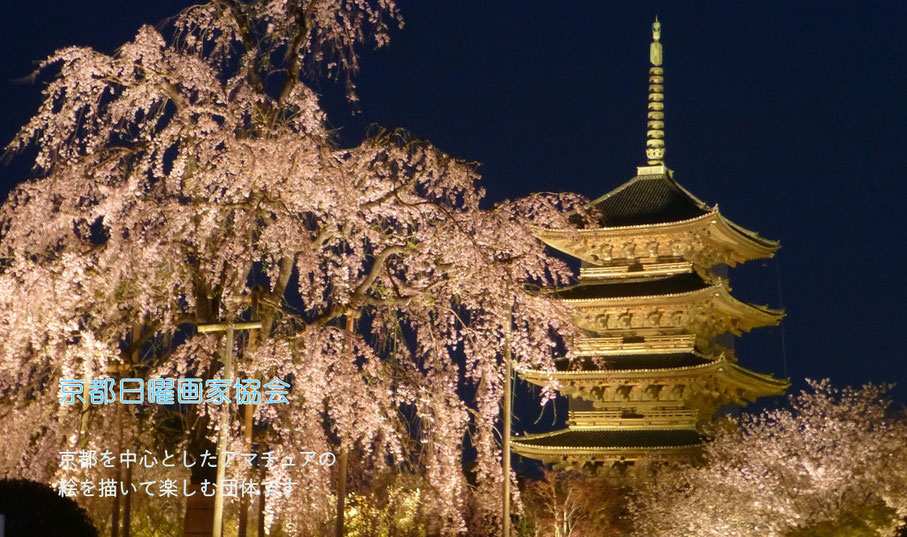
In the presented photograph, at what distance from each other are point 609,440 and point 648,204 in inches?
250

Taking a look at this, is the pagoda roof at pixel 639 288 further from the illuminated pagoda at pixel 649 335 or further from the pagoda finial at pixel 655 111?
the pagoda finial at pixel 655 111

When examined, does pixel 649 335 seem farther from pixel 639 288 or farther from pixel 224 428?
pixel 224 428

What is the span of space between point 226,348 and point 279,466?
1411 mm

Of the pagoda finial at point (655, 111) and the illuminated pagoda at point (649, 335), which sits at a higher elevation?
the pagoda finial at point (655, 111)

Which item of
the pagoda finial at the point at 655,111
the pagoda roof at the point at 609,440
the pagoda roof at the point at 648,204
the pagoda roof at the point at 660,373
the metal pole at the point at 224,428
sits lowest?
the metal pole at the point at 224,428

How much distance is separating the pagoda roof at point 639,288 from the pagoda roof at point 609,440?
3.28 meters

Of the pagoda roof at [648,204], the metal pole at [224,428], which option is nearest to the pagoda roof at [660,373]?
the pagoda roof at [648,204]

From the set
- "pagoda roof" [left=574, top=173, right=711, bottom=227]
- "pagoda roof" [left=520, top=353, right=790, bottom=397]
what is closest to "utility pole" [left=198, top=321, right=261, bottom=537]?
"pagoda roof" [left=520, top=353, right=790, bottom=397]

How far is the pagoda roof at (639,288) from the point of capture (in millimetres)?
31031

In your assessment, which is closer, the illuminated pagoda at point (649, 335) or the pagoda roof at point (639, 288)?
the illuminated pagoda at point (649, 335)

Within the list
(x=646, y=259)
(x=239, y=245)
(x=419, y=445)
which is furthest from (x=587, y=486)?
(x=239, y=245)

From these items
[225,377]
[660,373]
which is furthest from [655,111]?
[225,377]

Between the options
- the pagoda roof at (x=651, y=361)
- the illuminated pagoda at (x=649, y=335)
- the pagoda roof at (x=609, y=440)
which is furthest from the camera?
the illuminated pagoda at (x=649, y=335)

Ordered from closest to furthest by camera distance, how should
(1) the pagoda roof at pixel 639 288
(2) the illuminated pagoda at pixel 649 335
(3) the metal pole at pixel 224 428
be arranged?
(3) the metal pole at pixel 224 428 → (2) the illuminated pagoda at pixel 649 335 → (1) the pagoda roof at pixel 639 288
